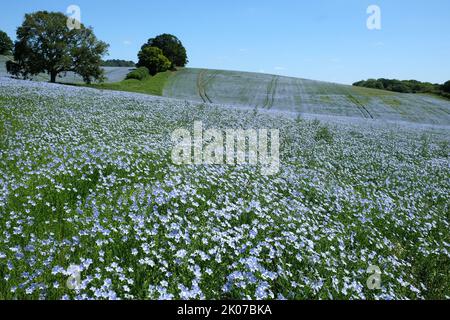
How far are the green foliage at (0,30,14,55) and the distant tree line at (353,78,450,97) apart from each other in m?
98.6

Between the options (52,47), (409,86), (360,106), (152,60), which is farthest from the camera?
(409,86)

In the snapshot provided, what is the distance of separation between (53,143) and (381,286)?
8559 mm

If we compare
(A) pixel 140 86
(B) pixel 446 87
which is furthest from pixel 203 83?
(B) pixel 446 87

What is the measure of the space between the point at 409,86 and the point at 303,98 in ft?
165

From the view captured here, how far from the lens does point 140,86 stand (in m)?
51.2

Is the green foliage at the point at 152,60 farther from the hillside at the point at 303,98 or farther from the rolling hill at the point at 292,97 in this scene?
the hillside at the point at 303,98

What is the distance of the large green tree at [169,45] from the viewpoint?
263 feet

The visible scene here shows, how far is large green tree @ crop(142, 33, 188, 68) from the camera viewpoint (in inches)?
3152

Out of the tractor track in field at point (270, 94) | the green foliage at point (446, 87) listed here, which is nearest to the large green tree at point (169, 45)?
the tractor track in field at point (270, 94)

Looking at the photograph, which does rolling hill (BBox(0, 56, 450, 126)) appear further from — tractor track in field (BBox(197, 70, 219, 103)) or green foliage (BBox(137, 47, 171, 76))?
green foliage (BBox(137, 47, 171, 76))

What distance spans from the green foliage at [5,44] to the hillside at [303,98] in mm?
49230

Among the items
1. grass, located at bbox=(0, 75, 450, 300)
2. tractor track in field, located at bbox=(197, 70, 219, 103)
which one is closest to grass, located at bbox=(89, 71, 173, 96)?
tractor track in field, located at bbox=(197, 70, 219, 103)

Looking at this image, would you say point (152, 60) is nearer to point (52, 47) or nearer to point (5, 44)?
point (52, 47)

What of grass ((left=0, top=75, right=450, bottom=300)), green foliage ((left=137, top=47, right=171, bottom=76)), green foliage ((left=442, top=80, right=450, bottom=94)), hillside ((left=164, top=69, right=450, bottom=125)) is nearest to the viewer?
grass ((left=0, top=75, right=450, bottom=300))
